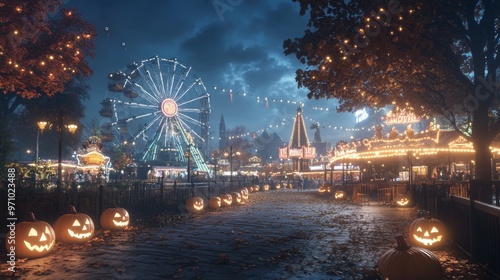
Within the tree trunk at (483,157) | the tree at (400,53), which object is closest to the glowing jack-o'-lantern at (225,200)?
the tree at (400,53)

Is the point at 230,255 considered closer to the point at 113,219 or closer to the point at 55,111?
the point at 113,219

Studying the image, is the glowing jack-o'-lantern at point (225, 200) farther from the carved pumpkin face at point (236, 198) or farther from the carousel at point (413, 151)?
the carousel at point (413, 151)

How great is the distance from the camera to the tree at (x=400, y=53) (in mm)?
8758

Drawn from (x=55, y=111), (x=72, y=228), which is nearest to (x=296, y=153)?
(x=55, y=111)

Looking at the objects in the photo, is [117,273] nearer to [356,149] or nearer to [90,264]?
[90,264]

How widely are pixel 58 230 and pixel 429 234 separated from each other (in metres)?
8.70

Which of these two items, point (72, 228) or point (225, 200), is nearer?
point (72, 228)

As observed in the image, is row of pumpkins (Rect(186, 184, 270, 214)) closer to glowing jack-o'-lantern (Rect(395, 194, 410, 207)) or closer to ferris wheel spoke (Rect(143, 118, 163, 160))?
glowing jack-o'-lantern (Rect(395, 194, 410, 207))

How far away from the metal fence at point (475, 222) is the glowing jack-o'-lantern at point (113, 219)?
882 cm

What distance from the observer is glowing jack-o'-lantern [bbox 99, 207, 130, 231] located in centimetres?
1119

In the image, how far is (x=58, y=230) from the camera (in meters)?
9.25

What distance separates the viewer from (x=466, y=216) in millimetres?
7285

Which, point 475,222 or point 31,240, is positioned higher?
point 475,222

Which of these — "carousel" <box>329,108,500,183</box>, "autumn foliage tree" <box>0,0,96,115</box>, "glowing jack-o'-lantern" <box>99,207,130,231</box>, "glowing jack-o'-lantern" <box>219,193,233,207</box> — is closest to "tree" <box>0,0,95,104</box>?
"autumn foliage tree" <box>0,0,96,115</box>
